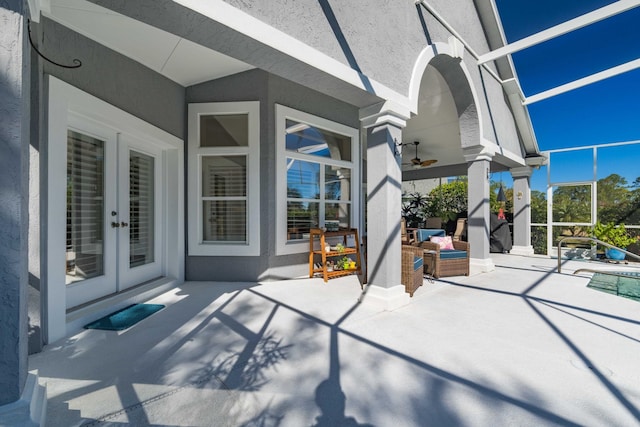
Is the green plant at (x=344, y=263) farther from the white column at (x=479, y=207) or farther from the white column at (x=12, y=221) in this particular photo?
the white column at (x=12, y=221)

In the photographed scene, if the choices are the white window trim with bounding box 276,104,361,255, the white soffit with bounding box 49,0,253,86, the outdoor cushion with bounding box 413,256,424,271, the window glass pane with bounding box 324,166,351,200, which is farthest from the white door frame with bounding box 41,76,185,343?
the outdoor cushion with bounding box 413,256,424,271

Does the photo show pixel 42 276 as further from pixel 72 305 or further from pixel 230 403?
pixel 230 403

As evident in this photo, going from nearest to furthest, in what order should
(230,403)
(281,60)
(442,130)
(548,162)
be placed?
(230,403) → (281,60) → (442,130) → (548,162)

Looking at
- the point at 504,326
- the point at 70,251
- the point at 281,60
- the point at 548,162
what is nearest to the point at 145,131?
the point at 70,251

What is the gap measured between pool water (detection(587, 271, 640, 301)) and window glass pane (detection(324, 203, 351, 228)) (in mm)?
4175

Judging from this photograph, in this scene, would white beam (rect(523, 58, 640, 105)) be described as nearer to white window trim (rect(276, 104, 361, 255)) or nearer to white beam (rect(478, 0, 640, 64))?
white beam (rect(478, 0, 640, 64))

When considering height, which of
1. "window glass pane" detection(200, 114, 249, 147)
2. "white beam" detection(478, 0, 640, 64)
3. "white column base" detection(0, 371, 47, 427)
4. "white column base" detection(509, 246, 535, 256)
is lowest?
"white column base" detection(509, 246, 535, 256)

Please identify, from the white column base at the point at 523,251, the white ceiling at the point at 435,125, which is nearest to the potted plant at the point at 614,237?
the white column base at the point at 523,251

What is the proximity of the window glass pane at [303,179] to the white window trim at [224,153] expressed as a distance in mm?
635

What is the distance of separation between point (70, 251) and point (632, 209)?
11690mm

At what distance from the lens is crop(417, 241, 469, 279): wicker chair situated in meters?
5.04

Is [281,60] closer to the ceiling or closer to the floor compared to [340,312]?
closer to the ceiling

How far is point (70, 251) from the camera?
Answer: 319 cm

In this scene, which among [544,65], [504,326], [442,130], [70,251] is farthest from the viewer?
[442,130]
